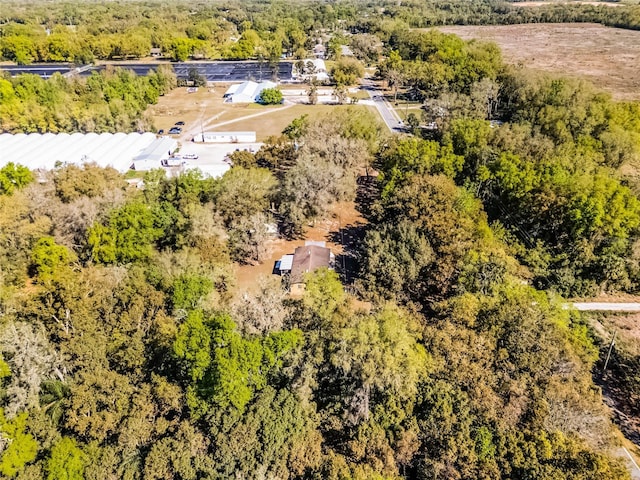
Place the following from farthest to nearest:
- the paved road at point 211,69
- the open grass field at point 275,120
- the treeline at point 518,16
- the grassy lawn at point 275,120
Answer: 1. the treeline at point 518,16
2. the paved road at point 211,69
3. the open grass field at point 275,120
4. the grassy lawn at point 275,120

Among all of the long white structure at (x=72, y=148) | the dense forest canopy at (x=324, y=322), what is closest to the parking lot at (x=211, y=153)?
the long white structure at (x=72, y=148)

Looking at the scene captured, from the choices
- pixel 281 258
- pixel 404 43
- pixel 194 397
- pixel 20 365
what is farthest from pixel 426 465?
pixel 404 43

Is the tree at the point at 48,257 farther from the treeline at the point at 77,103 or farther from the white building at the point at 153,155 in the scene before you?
the treeline at the point at 77,103

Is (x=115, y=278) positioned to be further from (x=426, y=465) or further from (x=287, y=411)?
(x=426, y=465)

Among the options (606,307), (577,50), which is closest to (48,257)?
(606,307)

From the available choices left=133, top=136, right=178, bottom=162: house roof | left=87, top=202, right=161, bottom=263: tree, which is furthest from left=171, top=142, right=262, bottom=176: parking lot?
left=87, top=202, right=161, bottom=263: tree

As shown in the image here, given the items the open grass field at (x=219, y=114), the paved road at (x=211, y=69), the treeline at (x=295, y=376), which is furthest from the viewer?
the paved road at (x=211, y=69)
